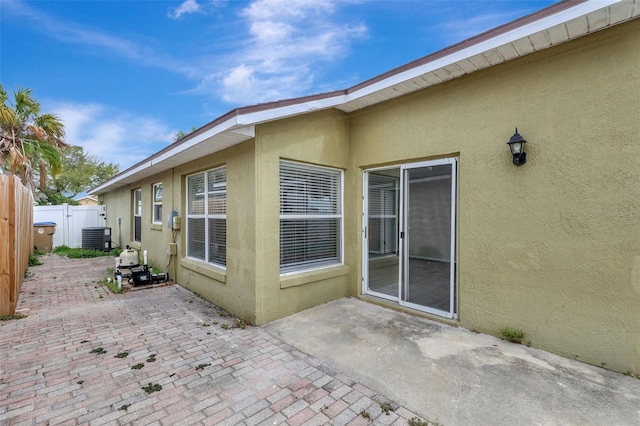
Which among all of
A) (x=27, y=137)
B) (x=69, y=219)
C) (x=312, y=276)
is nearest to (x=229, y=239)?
(x=312, y=276)

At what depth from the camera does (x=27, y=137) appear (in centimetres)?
1171

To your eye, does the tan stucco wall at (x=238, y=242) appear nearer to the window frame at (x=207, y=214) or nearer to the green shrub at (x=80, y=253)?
the window frame at (x=207, y=214)

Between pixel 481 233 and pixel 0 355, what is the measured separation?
6.30 meters

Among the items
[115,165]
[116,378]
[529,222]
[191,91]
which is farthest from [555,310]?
[115,165]

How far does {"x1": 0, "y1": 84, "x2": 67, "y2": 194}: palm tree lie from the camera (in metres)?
11.0

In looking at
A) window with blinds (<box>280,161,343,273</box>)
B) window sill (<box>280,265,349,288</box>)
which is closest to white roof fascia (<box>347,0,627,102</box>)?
window with blinds (<box>280,161,343,273</box>)

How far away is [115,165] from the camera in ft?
105

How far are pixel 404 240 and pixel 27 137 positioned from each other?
49.7 feet

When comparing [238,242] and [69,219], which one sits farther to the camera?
[69,219]

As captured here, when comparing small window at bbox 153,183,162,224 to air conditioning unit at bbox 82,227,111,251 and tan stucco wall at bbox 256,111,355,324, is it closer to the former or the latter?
tan stucco wall at bbox 256,111,355,324

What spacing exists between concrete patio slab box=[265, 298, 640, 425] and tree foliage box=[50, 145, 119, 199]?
29.7m

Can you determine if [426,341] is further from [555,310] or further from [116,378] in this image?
[116,378]

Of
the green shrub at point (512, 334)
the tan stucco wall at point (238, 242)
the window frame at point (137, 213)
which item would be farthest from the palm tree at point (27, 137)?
the green shrub at point (512, 334)

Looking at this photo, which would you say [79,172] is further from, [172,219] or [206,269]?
[206,269]
